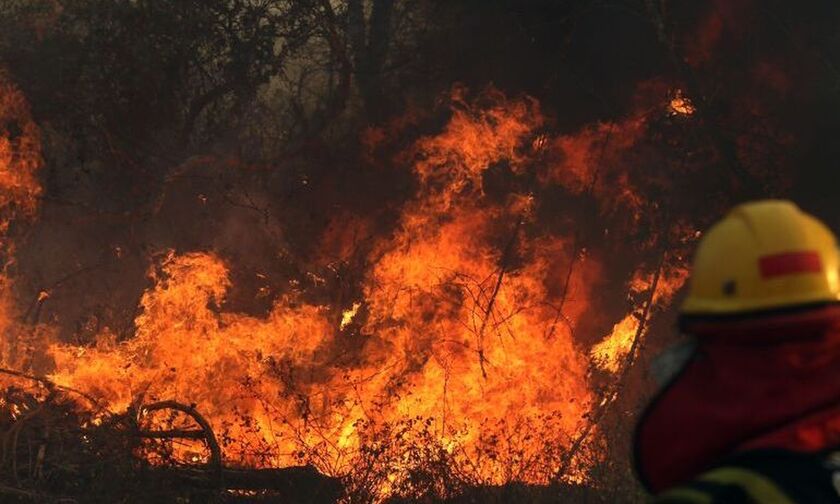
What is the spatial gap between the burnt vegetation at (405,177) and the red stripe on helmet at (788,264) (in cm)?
871

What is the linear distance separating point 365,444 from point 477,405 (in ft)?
7.66

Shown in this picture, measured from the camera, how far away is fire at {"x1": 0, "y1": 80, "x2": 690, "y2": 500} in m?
9.81

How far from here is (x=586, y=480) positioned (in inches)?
328

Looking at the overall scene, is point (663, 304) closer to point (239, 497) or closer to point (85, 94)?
point (239, 497)

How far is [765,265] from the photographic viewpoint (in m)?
1.64

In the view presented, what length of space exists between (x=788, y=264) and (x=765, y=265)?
4 centimetres

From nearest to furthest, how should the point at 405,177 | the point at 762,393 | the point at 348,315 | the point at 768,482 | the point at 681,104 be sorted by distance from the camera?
the point at 768,482 → the point at 762,393 → the point at 348,315 → the point at 681,104 → the point at 405,177

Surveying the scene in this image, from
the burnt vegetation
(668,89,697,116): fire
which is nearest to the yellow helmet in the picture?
the burnt vegetation

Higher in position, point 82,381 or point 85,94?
point 85,94

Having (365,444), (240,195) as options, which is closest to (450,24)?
(240,195)

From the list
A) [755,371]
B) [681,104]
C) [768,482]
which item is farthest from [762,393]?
[681,104]

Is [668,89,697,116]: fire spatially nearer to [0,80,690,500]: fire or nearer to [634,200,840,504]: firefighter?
[0,80,690,500]: fire

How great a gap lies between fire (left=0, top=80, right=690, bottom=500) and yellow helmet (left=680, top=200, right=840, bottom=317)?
6.97 metres

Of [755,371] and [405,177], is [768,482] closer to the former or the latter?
[755,371]
